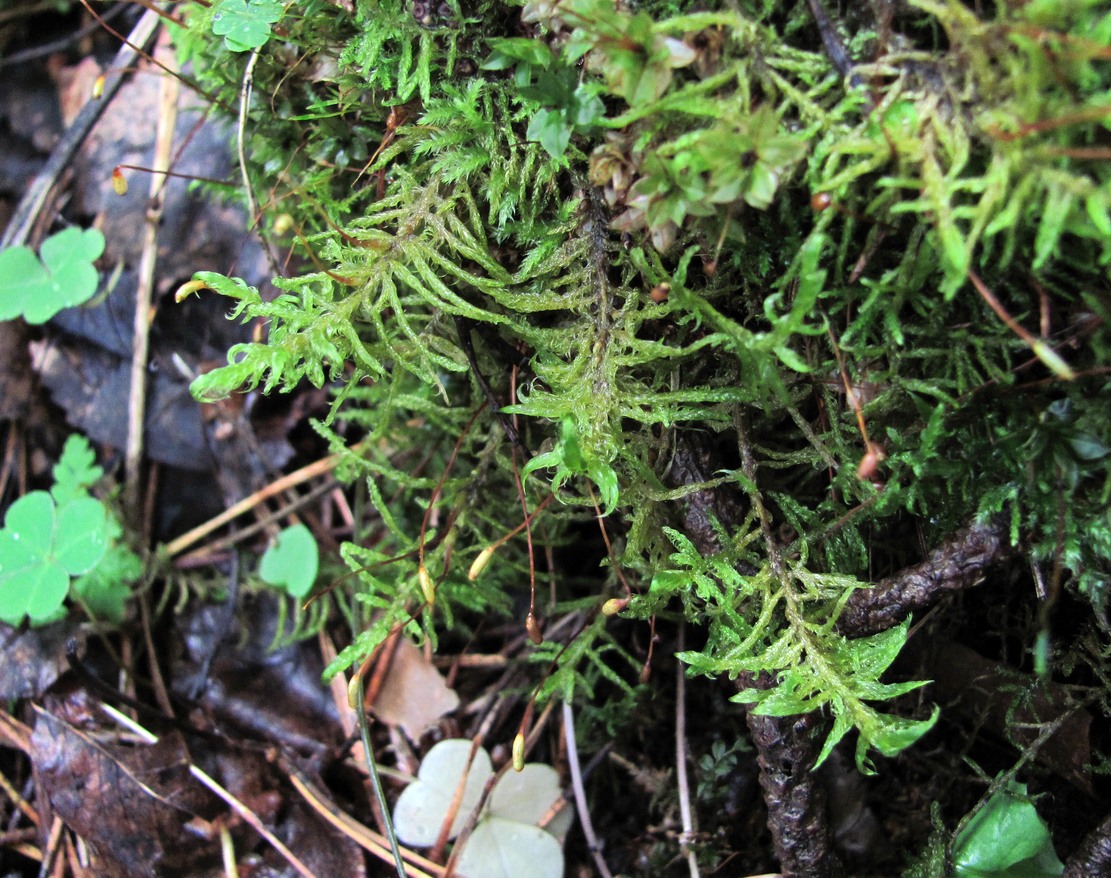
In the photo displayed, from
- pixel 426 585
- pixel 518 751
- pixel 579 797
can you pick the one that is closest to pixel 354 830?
pixel 579 797

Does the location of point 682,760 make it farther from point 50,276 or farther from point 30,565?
point 50,276

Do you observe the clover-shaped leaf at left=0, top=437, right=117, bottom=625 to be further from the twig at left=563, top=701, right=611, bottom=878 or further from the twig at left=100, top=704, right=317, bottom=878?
the twig at left=563, top=701, right=611, bottom=878

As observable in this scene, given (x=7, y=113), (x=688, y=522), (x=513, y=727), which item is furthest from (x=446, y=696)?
(x=7, y=113)


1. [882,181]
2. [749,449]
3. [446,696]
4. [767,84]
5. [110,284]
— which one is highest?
[767,84]

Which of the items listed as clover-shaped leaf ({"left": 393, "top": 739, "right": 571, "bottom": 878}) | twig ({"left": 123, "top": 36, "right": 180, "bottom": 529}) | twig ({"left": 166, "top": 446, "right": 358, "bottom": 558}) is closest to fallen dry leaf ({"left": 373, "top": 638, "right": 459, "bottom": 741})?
clover-shaped leaf ({"left": 393, "top": 739, "right": 571, "bottom": 878})

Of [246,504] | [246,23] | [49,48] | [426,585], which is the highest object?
[49,48]

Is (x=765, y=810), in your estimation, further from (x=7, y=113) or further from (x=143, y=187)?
(x=7, y=113)

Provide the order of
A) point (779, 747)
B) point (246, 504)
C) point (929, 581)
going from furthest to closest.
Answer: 1. point (246, 504)
2. point (779, 747)
3. point (929, 581)
